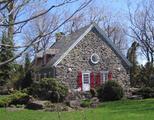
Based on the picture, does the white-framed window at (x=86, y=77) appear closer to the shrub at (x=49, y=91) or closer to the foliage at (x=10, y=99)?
the shrub at (x=49, y=91)

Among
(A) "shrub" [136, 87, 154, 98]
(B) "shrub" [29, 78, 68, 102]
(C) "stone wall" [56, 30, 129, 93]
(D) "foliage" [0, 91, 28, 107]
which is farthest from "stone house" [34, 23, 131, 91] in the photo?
(D) "foliage" [0, 91, 28, 107]

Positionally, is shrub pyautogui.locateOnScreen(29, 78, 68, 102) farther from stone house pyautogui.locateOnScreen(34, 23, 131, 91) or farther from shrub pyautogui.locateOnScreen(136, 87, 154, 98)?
stone house pyautogui.locateOnScreen(34, 23, 131, 91)

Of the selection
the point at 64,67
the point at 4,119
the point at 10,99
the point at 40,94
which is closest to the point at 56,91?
the point at 40,94

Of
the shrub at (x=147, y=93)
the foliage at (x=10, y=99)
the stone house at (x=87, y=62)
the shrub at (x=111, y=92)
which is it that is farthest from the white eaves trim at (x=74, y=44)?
the foliage at (x=10, y=99)

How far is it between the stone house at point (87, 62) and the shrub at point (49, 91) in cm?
1144

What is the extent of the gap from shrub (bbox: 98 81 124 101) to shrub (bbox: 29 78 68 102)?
3144mm

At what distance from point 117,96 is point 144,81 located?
15.2 meters

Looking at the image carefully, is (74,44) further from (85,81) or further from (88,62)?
(85,81)

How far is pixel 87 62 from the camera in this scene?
39.5 m

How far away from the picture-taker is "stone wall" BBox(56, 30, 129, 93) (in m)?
38.4

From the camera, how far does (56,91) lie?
2573 centimetres

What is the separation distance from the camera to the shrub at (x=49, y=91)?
2560 centimetres

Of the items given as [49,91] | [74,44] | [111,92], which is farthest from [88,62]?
[49,91]

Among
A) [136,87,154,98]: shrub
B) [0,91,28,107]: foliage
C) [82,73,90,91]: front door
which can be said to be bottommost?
[0,91,28,107]: foliage
